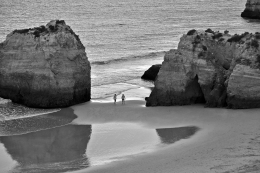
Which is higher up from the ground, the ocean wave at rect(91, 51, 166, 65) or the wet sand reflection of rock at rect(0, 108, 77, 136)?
the wet sand reflection of rock at rect(0, 108, 77, 136)

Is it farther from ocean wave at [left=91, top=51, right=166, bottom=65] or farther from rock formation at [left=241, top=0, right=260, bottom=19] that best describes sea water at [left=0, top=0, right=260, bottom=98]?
rock formation at [left=241, top=0, right=260, bottom=19]

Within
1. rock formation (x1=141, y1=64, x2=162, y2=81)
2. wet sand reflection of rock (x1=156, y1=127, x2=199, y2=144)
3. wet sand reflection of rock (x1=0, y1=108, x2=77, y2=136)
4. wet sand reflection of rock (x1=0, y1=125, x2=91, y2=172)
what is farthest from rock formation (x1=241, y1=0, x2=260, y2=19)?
wet sand reflection of rock (x1=0, y1=125, x2=91, y2=172)

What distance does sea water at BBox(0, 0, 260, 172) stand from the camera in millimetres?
28672

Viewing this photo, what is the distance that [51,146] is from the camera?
2972 cm

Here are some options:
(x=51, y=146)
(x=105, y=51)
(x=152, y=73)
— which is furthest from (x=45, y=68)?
(x=105, y=51)

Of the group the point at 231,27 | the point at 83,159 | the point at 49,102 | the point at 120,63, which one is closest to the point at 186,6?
the point at 231,27

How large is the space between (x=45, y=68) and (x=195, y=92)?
961 cm

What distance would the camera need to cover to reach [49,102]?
3706cm

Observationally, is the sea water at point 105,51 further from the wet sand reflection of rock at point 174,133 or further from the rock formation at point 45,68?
the rock formation at point 45,68

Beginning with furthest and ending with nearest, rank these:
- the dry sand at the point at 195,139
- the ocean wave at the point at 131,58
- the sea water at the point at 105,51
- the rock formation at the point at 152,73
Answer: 1. the ocean wave at the point at 131,58
2. the rock formation at the point at 152,73
3. the sea water at the point at 105,51
4. the dry sand at the point at 195,139

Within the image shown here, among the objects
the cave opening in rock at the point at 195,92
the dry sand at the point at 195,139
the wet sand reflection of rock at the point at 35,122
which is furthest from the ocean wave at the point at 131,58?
the cave opening in rock at the point at 195,92

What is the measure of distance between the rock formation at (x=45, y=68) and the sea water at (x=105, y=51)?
1089mm

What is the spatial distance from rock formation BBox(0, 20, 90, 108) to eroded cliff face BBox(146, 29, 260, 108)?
5066 mm

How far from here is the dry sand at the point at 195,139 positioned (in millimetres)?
25078
